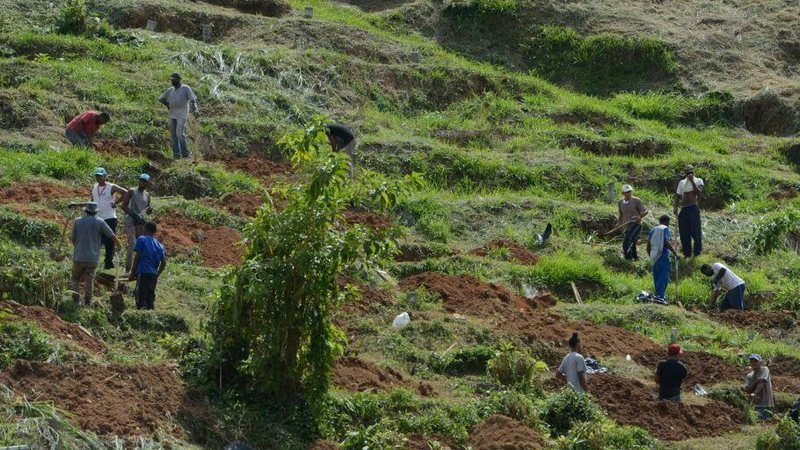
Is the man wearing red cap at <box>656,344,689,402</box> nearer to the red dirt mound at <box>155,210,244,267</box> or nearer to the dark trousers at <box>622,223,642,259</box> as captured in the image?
the red dirt mound at <box>155,210,244,267</box>

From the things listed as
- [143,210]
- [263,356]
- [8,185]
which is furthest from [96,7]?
[263,356]

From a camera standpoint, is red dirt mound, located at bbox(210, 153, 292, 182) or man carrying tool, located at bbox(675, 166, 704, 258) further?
red dirt mound, located at bbox(210, 153, 292, 182)

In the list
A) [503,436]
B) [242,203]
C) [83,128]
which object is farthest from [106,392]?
[83,128]

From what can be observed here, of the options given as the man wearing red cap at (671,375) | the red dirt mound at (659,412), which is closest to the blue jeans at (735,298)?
the red dirt mound at (659,412)

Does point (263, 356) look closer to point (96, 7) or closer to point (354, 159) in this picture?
point (354, 159)

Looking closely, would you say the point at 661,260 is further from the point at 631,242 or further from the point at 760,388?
the point at 760,388

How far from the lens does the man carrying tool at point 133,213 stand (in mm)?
19953

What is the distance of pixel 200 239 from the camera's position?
21.8m

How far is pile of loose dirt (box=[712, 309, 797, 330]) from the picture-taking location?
2238 centimetres

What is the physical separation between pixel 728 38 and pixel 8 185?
19184 mm

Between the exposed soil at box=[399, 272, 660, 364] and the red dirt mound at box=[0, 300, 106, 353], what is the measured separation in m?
5.81

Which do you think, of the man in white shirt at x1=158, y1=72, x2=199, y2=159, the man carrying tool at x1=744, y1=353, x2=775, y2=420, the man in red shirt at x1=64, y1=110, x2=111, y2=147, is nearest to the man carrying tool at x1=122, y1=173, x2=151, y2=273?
the man in red shirt at x1=64, y1=110, x2=111, y2=147

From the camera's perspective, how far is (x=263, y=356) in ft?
52.7

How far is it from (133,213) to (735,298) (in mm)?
8748
